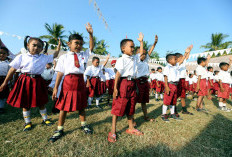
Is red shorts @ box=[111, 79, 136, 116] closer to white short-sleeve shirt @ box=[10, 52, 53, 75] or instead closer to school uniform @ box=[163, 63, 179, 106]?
school uniform @ box=[163, 63, 179, 106]

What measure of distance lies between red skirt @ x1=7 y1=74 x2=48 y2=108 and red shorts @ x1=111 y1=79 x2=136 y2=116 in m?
1.92

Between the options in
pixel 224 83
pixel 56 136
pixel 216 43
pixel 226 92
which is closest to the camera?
pixel 56 136

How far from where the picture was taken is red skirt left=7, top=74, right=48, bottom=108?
268 centimetres

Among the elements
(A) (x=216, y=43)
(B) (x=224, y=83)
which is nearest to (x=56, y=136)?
(B) (x=224, y=83)

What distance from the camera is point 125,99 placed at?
7.93 ft

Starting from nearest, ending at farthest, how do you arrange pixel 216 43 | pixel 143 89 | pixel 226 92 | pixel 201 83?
pixel 143 89 < pixel 201 83 < pixel 226 92 < pixel 216 43

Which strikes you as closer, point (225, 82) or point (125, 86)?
point (125, 86)

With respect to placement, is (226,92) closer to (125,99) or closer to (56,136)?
(125,99)

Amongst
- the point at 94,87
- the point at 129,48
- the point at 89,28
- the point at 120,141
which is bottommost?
the point at 120,141

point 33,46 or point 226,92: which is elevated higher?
point 33,46

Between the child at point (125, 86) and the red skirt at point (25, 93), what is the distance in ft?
6.29

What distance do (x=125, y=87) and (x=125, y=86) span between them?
21mm

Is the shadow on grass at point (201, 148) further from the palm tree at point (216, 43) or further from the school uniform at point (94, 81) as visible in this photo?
the palm tree at point (216, 43)

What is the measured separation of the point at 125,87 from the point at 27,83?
91.4 inches
